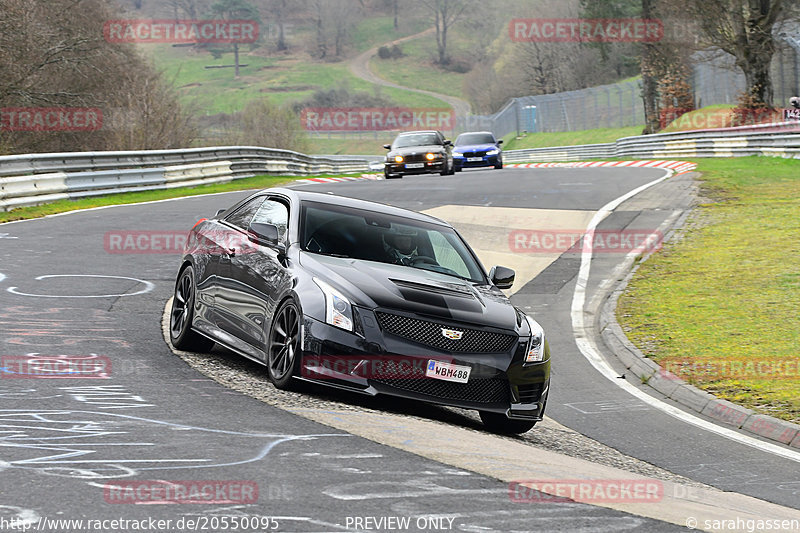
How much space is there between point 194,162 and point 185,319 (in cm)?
2247

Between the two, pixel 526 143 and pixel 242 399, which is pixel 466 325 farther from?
pixel 526 143

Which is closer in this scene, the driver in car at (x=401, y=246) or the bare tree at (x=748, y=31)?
the driver in car at (x=401, y=246)

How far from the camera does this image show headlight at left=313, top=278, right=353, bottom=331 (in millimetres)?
7512

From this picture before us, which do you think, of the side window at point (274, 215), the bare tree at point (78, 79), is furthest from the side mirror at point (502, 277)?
the bare tree at point (78, 79)

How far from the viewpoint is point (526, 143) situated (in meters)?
87.6

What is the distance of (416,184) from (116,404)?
24.0 metres

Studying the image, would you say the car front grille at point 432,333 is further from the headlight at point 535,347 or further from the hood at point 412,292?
the headlight at point 535,347

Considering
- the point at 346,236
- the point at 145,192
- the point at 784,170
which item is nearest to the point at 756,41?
the point at 784,170

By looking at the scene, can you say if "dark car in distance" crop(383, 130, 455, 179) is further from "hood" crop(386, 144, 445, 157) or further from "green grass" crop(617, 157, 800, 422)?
"green grass" crop(617, 157, 800, 422)

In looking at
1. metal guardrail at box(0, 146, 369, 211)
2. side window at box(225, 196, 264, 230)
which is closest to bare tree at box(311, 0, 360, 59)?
metal guardrail at box(0, 146, 369, 211)

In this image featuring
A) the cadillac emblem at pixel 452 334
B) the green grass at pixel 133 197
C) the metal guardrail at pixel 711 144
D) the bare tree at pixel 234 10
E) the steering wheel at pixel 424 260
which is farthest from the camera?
the bare tree at pixel 234 10

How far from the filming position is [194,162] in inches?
1236

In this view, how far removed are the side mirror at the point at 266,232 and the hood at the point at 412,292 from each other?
371 mm

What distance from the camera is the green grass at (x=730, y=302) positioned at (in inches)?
423
